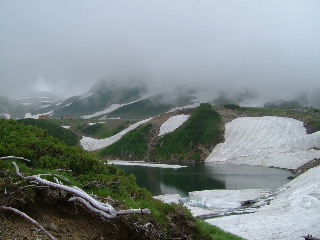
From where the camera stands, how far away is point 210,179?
60.3 metres

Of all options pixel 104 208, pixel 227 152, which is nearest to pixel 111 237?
pixel 104 208

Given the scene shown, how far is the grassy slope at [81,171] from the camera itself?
9945 mm

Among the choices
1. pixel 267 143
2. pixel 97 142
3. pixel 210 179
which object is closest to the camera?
pixel 210 179

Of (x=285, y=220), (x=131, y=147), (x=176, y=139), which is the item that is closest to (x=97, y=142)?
(x=131, y=147)

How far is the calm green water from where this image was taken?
2094 inches

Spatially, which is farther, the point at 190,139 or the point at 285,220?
the point at 190,139

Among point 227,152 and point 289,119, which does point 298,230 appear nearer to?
point 227,152

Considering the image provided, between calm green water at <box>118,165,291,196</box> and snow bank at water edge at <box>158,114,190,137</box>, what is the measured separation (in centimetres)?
3714

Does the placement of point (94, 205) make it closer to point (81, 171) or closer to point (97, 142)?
point (81, 171)

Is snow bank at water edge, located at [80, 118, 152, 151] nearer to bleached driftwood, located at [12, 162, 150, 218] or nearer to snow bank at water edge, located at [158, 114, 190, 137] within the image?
snow bank at water edge, located at [158, 114, 190, 137]

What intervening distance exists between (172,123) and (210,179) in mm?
54534

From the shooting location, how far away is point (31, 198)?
8469 millimetres

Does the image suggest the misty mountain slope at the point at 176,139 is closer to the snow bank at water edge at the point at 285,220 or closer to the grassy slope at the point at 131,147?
the grassy slope at the point at 131,147

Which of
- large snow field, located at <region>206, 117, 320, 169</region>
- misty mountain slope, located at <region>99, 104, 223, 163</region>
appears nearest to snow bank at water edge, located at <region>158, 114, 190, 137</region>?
misty mountain slope, located at <region>99, 104, 223, 163</region>
